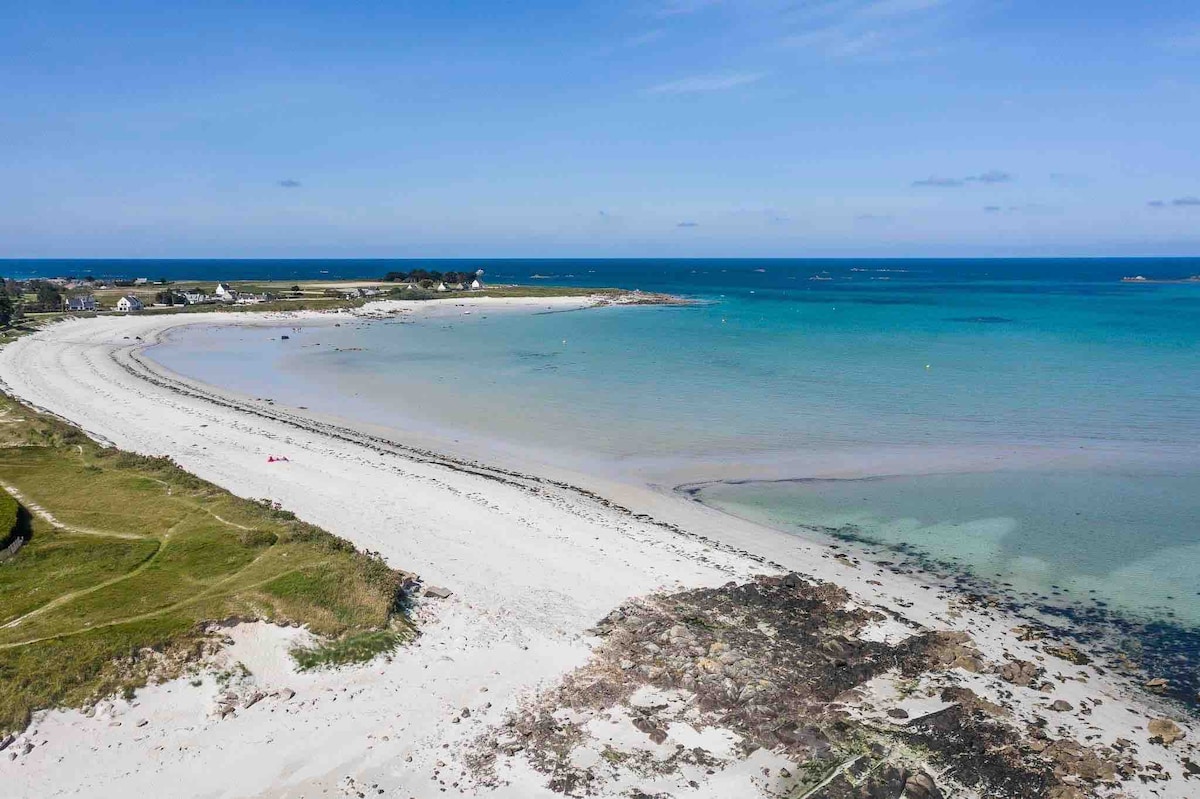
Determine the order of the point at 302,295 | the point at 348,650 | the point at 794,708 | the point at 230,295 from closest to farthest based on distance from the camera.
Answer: the point at 794,708 < the point at 348,650 < the point at 230,295 < the point at 302,295

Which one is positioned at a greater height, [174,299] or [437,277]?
[437,277]

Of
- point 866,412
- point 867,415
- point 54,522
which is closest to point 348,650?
point 54,522

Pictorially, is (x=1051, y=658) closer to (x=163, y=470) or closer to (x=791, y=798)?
(x=791, y=798)

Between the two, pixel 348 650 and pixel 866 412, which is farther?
pixel 866 412

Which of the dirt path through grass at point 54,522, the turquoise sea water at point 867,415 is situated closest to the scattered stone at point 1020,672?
the turquoise sea water at point 867,415

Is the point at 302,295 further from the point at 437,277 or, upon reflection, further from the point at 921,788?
the point at 921,788

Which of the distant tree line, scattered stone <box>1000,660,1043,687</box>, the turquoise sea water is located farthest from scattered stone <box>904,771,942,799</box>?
the distant tree line
